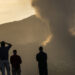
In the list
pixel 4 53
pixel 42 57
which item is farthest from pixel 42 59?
pixel 4 53

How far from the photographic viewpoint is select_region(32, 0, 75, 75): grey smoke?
23562mm

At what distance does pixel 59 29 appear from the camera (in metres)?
24.9

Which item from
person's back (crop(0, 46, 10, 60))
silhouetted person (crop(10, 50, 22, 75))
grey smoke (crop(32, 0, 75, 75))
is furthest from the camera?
grey smoke (crop(32, 0, 75, 75))

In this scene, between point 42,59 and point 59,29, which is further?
point 59,29

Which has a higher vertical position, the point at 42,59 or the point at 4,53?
the point at 4,53

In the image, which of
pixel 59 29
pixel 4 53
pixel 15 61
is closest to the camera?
pixel 4 53

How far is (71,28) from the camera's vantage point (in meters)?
23.8

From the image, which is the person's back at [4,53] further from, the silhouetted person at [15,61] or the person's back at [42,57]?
the person's back at [42,57]

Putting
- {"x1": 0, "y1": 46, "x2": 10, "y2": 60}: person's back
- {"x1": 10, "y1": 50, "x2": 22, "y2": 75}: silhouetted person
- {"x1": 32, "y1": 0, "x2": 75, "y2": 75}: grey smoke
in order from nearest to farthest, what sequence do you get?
{"x1": 0, "y1": 46, "x2": 10, "y2": 60}: person's back, {"x1": 10, "y1": 50, "x2": 22, "y2": 75}: silhouetted person, {"x1": 32, "y1": 0, "x2": 75, "y2": 75}: grey smoke

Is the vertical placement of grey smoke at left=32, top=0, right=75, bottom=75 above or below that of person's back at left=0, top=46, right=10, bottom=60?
above

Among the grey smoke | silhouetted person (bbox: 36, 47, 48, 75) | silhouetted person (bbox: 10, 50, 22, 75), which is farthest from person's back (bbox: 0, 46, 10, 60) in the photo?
the grey smoke

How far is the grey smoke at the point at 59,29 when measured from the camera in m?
23.6

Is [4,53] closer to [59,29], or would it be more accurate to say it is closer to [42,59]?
[42,59]

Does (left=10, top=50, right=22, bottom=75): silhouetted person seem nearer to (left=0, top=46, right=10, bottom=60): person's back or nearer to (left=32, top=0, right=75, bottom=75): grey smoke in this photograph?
(left=0, top=46, right=10, bottom=60): person's back
